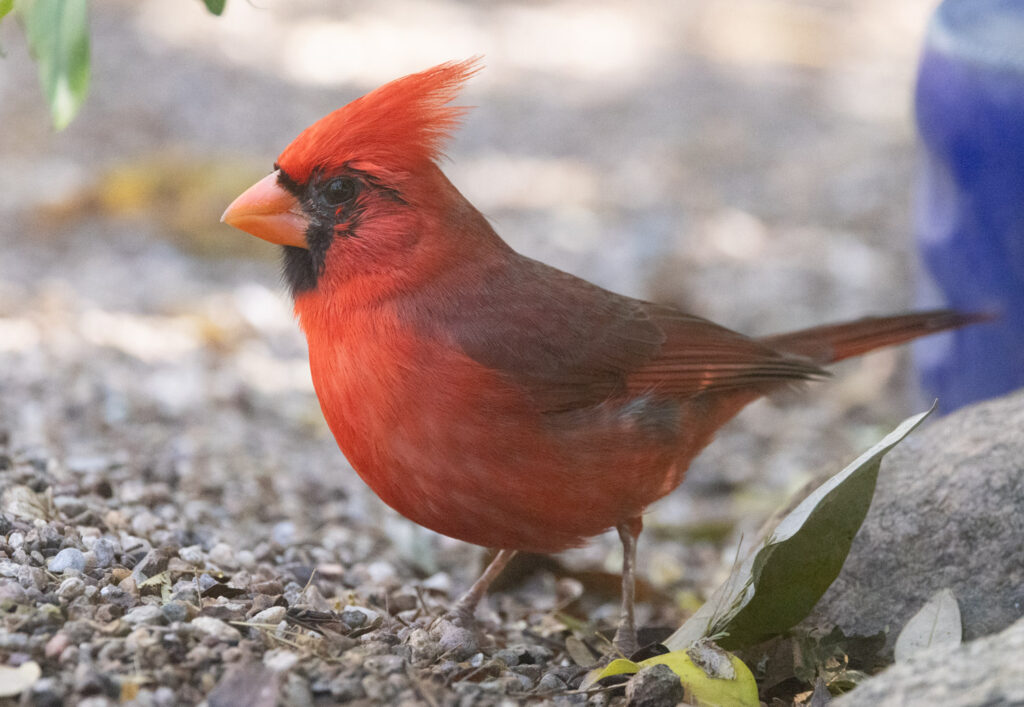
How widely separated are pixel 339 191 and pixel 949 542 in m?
1.66

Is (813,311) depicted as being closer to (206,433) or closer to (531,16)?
(206,433)

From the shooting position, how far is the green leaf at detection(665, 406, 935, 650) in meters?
2.38

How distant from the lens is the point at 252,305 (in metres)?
5.33

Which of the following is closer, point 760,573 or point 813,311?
point 760,573

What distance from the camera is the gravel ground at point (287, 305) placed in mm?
2344

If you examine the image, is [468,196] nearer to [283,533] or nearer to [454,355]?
[283,533]

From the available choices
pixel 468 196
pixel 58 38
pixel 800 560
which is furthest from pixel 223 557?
pixel 468 196

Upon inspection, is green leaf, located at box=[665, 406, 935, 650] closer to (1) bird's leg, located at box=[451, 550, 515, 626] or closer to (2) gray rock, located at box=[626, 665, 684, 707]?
(2) gray rock, located at box=[626, 665, 684, 707]

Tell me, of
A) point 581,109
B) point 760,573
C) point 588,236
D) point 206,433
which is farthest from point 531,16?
point 760,573

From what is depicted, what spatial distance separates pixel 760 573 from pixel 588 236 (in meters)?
3.92

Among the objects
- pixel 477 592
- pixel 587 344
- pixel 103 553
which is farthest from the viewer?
pixel 477 592

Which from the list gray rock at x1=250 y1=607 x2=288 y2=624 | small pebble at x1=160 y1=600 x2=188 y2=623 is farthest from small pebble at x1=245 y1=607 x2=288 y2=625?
small pebble at x1=160 y1=600 x2=188 y2=623

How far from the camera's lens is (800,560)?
2420 mm

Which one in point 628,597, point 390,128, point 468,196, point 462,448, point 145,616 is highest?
point 390,128
